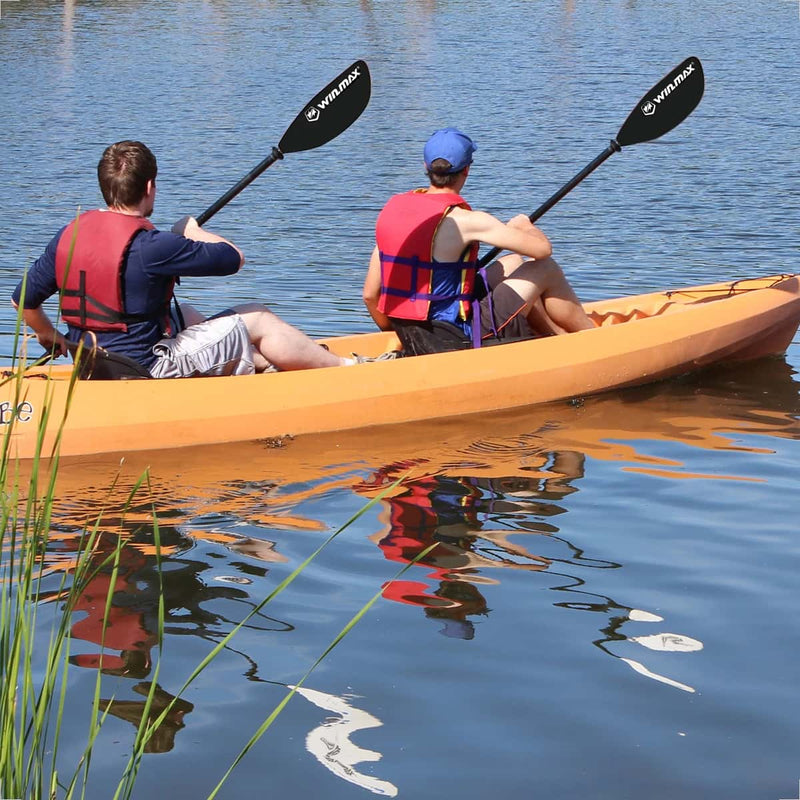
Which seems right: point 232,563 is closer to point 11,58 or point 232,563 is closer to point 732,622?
point 732,622

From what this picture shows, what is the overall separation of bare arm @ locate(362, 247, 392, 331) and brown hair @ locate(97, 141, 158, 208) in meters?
1.26

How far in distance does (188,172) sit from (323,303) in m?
4.56

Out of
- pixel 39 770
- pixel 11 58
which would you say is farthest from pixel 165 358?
pixel 11 58

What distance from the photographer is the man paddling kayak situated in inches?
187

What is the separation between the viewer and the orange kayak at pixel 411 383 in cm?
517

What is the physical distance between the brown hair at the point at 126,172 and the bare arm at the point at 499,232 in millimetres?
1257

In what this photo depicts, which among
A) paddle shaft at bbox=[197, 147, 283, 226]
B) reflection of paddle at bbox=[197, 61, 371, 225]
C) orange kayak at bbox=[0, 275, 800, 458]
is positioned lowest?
orange kayak at bbox=[0, 275, 800, 458]

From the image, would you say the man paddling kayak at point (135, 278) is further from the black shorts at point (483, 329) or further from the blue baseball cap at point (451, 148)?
the blue baseball cap at point (451, 148)

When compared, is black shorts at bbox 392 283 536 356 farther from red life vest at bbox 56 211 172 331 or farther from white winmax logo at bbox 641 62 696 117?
white winmax logo at bbox 641 62 696 117

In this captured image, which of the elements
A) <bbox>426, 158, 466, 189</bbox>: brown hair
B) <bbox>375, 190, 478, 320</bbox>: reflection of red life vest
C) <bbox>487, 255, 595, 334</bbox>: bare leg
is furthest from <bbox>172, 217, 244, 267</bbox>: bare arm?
<bbox>487, 255, 595, 334</bbox>: bare leg

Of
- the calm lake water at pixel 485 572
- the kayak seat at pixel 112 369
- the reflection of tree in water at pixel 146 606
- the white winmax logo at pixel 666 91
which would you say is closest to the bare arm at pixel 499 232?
the calm lake water at pixel 485 572

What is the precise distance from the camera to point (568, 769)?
2.84 m

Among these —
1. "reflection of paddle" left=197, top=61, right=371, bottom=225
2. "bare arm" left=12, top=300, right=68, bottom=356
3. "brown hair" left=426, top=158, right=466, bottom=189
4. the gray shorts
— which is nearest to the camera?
"bare arm" left=12, top=300, right=68, bottom=356

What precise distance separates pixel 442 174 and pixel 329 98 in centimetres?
115
